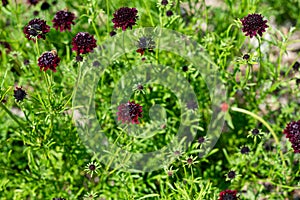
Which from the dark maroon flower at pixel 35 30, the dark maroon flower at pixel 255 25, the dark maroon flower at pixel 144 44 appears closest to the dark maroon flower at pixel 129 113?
the dark maroon flower at pixel 144 44

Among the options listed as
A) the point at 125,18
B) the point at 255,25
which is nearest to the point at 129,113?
the point at 125,18

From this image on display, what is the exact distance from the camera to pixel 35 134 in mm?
2373

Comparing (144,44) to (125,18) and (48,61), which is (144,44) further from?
(48,61)

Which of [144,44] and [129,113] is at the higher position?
[144,44]

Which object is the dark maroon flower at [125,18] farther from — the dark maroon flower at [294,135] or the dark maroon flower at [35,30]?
the dark maroon flower at [294,135]

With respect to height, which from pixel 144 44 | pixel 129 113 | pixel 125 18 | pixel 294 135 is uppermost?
pixel 125 18

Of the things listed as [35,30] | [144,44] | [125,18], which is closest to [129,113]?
[144,44]

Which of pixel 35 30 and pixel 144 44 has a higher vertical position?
pixel 35 30

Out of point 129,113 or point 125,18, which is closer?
point 129,113

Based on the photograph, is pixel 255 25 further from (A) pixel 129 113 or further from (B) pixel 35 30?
(B) pixel 35 30

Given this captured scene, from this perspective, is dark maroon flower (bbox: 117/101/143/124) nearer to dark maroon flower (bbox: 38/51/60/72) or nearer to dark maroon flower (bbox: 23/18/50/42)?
dark maroon flower (bbox: 38/51/60/72)

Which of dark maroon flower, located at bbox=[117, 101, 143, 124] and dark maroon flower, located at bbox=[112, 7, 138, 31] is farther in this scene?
dark maroon flower, located at bbox=[112, 7, 138, 31]

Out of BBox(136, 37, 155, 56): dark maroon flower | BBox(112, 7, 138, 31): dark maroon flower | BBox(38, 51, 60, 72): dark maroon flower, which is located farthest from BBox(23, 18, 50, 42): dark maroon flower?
BBox(136, 37, 155, 56): dark maroon flower

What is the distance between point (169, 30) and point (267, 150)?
99 cm
